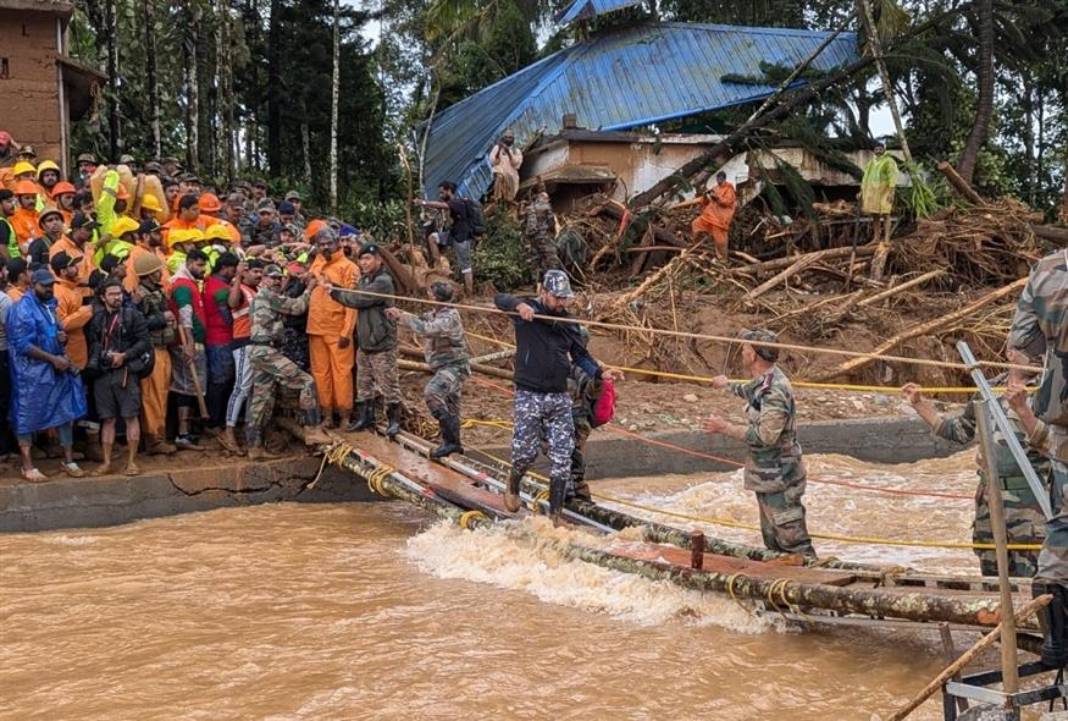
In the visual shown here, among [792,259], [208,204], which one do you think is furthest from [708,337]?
[792,259]

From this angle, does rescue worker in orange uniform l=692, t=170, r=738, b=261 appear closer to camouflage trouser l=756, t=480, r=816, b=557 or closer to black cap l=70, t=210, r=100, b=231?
black cap l=70, t=210, r=100, b=231

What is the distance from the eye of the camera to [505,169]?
18609 millimetres

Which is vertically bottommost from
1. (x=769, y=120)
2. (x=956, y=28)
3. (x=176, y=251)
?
(x=176, y=251)

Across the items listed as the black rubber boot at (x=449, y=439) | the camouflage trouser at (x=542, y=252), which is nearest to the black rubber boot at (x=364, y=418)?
the black rubber boot at (x=449, y=439)

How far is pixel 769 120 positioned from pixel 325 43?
11.7 metres

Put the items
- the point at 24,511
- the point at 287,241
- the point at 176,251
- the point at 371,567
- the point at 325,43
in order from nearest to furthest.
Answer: the point at 371,567, the point at 24,511, the point at 176,251, the point at 287,241, the point at 325,43

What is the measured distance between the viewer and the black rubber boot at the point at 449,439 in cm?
937

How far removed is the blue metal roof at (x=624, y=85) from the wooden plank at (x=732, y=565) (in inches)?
544

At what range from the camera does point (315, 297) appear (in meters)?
9.89

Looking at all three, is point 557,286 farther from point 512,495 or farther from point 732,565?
point 732,565

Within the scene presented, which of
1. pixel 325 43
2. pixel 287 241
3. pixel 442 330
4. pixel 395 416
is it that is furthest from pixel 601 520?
pixel 325 43

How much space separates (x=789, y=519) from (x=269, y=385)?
5.19m

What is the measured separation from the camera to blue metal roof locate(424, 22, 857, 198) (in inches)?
798

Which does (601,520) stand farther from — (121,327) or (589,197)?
(589,197)
